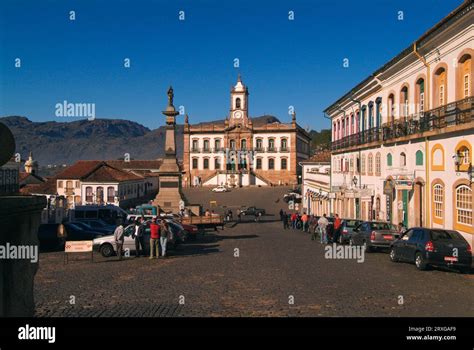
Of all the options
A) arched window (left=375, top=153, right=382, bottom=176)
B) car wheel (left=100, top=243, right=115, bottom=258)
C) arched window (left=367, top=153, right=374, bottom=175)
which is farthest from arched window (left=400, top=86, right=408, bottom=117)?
car wheel (left=100, top=243, right=115, bottom=258)

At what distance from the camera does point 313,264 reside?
16891 mm

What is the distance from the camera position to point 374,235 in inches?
819

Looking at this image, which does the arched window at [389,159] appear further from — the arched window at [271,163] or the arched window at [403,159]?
the arched window at [271,163]

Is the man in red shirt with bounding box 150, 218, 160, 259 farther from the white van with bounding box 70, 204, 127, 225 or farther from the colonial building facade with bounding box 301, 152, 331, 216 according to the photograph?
the colonial building facade with bounding box 301, 152, 331, 216

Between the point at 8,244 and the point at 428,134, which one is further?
the point at 428,134

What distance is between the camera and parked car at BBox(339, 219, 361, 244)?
23.4m

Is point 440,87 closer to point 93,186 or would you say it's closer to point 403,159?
point 403,159

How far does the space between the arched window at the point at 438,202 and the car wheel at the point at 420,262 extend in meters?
6.55

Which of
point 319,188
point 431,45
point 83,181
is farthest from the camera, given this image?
point 83,181

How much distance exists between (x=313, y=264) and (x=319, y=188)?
114 feet

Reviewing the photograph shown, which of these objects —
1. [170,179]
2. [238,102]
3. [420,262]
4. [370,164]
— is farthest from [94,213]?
[238,102]

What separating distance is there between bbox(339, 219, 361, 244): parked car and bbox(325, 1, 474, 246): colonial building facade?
128 inches
